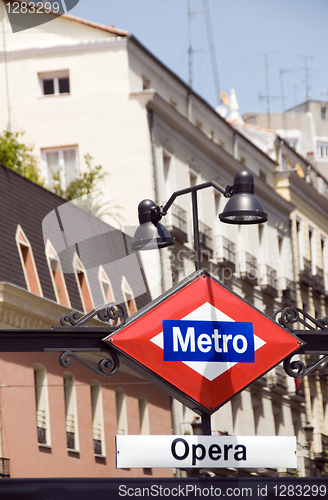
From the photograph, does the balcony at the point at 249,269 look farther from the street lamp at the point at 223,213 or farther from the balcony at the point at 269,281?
the street lamp at the point at 223,213

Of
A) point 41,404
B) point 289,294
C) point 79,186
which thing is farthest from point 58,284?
point 289,294

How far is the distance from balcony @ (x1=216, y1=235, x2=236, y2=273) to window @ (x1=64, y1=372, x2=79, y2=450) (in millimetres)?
→ 11925

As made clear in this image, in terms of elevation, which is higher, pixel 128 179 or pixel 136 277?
pixel 128 179

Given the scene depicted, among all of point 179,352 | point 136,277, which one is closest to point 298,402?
point 136,277

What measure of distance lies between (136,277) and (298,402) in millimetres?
34824

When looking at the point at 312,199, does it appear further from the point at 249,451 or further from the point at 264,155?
the point at 249,451

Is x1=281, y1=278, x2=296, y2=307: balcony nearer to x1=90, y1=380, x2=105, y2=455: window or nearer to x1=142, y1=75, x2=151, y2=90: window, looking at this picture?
x1=142, y1=75, x2=151, y2=90: window

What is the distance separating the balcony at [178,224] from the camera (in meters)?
34.6

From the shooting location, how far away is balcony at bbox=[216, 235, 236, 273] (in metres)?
39.3

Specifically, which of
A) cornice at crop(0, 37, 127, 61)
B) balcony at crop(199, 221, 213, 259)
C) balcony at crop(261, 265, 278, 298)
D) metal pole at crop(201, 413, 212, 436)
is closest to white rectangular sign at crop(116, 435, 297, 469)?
metal pole at crop(201, 413, 212, 436)

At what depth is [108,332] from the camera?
7.96 m

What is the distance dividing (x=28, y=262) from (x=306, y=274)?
23628mm

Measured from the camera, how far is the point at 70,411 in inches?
1111

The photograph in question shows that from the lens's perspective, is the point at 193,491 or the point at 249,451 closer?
the point at 193,491
